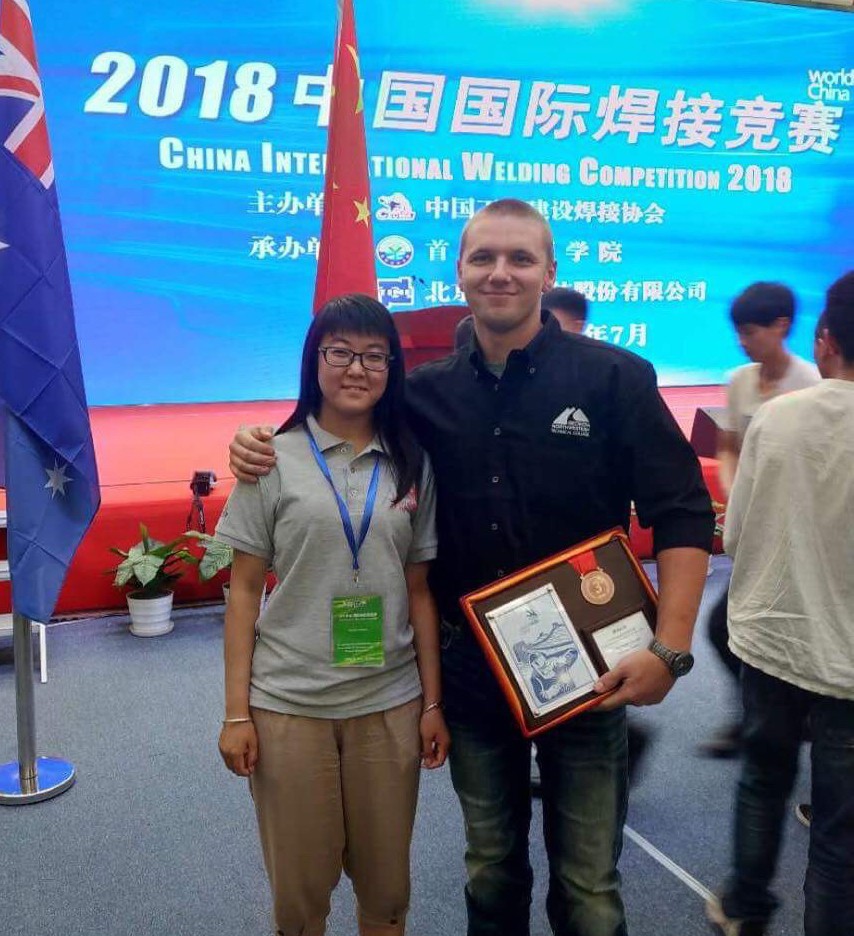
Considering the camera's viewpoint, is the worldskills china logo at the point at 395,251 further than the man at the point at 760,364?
Yes

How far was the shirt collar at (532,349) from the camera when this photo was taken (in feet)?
4.55

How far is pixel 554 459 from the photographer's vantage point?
1.36 m

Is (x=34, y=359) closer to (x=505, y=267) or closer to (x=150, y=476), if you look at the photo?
(x=505, y=267)

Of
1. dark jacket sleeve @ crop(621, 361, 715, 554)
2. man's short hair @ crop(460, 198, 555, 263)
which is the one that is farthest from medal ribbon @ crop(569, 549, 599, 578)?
man's short hair @ crop(460, 198, 555, 263)

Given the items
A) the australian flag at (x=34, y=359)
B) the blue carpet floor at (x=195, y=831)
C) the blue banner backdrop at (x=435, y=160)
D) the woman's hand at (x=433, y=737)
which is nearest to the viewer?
the woman's hand at (x=433, y=737)

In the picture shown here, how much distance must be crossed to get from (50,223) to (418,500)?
159cm

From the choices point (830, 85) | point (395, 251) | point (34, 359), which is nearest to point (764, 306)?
point (34, 359)

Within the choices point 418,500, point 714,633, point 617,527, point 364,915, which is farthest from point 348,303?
point 714,633

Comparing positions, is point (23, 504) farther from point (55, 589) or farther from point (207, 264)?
point (207, 264)

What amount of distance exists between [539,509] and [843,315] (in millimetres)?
635

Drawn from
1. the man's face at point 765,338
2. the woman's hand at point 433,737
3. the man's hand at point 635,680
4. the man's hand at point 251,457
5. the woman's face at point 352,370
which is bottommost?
the woman's hand at point 433,737

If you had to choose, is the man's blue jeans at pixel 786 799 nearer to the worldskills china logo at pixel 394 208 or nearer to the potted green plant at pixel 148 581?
the potted green plant at pixel 148 581

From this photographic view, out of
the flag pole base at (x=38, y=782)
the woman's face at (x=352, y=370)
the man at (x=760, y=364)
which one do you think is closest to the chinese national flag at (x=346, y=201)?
the man at (x=760, y=364)

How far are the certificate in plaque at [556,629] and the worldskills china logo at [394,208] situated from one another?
333 centimetres
